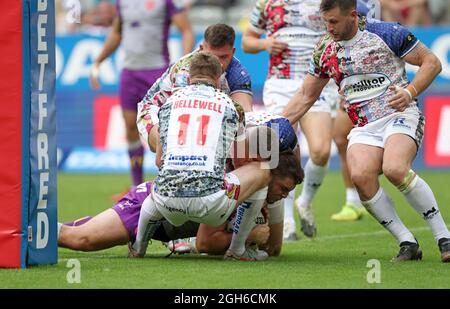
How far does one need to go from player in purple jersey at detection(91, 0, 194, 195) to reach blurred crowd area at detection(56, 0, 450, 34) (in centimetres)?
639

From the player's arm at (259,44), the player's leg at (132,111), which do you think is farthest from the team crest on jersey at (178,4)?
the player's arm at (259,44)

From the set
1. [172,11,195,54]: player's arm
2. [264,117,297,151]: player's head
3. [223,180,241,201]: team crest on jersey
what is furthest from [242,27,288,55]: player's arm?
[223,180,241,201]: team crest on jersey

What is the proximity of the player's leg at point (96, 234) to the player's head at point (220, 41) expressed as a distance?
4.92ft

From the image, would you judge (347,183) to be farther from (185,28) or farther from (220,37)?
(220,37)

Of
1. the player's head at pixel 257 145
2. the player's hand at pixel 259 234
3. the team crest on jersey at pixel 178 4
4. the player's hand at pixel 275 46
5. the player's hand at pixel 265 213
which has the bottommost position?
the player's hand at pixel 259 234

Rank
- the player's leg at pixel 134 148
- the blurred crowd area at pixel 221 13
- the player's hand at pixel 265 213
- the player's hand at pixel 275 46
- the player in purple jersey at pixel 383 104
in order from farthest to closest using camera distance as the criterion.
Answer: the blurred crowd area at pixel 221 13
the player's leg at pixel 134 148
the player's hand at pixel 275 46
the player's hand at pixel 265 213
the player in purple jersey at pixel 383 104

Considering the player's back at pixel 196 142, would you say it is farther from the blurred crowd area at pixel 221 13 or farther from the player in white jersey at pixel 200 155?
the blurred crowd area at pixel 221 13

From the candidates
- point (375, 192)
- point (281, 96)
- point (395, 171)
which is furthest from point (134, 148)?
point (395, 171)

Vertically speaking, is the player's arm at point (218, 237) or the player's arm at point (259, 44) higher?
the player's arm at point (259, 44)

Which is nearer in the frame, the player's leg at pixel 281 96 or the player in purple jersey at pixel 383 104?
the player in purple jersey at pixel 383 104

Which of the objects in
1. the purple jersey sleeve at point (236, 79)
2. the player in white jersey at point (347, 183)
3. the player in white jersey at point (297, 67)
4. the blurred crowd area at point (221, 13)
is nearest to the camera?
the purple jersey sleeve at point (236, 79)

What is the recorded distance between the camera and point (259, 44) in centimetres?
1016

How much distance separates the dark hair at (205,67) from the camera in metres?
7.20

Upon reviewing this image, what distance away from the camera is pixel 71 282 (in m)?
6.40
